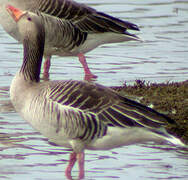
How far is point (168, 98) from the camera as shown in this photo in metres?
11.3

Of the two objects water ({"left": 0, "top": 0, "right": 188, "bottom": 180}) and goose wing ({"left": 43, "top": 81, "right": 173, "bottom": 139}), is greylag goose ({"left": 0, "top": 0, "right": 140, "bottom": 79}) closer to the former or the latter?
water ({"left": 0, "top": 0, "right": 188, "bottom": 180})

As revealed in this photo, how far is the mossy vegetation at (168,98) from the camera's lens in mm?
10180

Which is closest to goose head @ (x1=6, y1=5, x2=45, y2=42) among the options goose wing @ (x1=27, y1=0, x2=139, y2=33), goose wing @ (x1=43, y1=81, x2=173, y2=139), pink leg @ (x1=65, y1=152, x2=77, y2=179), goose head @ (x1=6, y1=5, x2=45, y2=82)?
goose head @ (x1=6, y1=5, x2=45, y2=82)

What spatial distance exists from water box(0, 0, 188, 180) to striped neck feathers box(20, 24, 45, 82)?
1.23 m

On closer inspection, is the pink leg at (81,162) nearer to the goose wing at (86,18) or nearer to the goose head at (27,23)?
the goose head at (27,23)

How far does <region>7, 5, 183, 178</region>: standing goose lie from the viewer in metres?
8.35

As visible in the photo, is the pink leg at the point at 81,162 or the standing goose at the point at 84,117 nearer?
the standing goose at the point at 84,117

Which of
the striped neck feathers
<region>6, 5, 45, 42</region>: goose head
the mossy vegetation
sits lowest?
the mossy vegetation

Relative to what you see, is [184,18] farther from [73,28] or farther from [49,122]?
[49,122]

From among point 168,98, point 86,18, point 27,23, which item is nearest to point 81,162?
point 27,23

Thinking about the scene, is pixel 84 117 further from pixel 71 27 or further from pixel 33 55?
pixel 71 27

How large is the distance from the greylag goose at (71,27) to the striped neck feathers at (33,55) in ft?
14.3

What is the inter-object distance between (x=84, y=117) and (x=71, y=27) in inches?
250

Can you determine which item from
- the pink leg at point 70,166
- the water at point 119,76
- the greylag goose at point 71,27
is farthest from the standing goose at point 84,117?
the greylag goose at point 71,27
